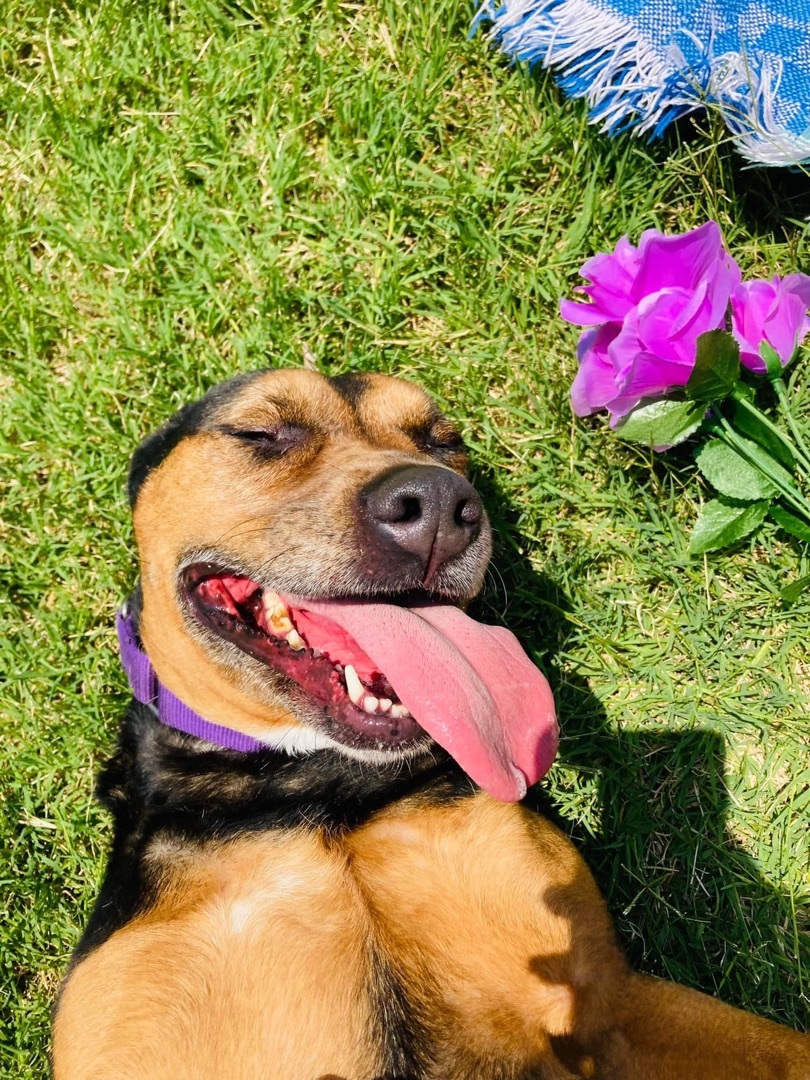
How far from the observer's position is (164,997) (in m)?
3.35

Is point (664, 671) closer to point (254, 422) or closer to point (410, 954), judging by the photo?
point (410, 954)

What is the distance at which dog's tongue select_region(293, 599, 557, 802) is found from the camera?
10.9 feet

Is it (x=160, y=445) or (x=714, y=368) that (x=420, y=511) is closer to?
(x=160, y=445)

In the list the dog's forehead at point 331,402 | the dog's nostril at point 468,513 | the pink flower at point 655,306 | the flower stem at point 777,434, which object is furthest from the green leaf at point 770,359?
the dog's nostril at point 468,513

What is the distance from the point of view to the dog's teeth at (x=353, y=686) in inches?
138

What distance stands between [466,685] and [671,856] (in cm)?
204

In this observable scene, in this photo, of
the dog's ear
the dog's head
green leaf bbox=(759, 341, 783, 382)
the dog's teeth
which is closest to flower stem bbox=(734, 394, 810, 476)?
green leaf bbox=(759, 341, 783, 382)

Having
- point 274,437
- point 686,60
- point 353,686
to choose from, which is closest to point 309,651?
point 353,686

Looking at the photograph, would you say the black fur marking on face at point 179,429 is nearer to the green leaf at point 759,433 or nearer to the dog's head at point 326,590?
the dog's head at point 326,590

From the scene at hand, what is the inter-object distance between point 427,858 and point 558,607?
6.17 ft

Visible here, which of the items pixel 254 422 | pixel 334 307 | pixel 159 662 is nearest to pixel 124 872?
pixel 159 662

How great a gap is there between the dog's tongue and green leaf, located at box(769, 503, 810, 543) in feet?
5.55

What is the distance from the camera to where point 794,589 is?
4.75 m

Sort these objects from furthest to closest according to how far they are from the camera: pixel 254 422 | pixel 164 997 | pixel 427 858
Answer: pixel 254 422 < pixel 427 858 < pixel 164 997
